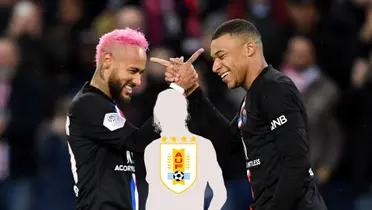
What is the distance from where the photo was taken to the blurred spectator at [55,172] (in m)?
12.1

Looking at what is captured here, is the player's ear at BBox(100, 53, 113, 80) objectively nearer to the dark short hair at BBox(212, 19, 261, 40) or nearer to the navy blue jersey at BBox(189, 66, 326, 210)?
the dark short hair at BBox(212, 19, 261, 40)

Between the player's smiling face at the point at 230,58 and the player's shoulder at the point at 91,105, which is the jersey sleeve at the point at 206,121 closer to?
the player's smiling face at the point at 230,58

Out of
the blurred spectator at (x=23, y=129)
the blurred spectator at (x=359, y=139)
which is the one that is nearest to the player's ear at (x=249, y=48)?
the blurred spectator at (x=359, y=139)

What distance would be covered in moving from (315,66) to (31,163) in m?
3.47

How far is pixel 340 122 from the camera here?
11977mm

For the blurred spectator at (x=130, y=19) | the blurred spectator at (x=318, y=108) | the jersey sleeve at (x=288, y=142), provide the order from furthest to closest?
the blurred spectator at (x=130, y=19)
the blurred spectator at (x=318, y=108)
the jersey sleeve at (x=288, y=142)

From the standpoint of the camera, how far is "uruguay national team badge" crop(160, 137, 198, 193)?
7.97 meters

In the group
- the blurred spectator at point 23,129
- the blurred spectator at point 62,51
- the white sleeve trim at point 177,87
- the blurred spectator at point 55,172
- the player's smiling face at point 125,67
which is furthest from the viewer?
the blurred spectator at point 62,51

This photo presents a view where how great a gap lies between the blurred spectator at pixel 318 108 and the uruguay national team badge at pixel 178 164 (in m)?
3.76

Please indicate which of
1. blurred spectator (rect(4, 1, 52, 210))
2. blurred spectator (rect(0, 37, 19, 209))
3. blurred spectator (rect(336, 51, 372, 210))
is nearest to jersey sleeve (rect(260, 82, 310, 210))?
blurred spectator (rect(336, 51, 372, 210))

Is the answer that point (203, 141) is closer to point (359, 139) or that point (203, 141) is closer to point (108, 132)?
point (108, 132)

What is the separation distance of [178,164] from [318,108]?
3912mm

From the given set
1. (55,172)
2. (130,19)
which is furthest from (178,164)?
(130,19)

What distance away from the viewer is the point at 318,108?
11.7 metres
